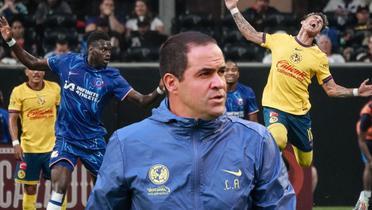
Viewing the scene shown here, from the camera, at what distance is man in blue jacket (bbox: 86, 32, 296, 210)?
13.4 ft

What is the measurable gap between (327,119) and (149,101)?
5668mm

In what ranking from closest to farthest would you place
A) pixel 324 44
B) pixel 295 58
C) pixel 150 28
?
pixel 295 58, pixel 324 44, pixel 150 28

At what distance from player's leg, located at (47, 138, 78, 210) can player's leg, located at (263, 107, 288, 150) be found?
89.0 inches

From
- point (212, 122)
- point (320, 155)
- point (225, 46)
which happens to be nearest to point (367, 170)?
point (320, 155)

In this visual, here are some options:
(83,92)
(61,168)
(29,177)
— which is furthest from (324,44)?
(61,168)

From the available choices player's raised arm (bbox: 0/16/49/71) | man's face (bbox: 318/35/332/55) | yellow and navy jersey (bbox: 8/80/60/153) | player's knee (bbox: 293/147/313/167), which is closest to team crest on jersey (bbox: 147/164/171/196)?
player's raised arm (bbox: 0/16/49/71)

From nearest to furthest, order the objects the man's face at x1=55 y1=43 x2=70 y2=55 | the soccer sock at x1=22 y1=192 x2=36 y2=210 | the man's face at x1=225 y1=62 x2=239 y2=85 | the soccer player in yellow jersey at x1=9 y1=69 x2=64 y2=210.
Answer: the soccer sock at x1=22 y1=192 x2=36 y2=210 < the soccer player in yellow jersey at x1=9 y1=69 x2=64 y2=210 < the man's face at x1=225 y1=62 x2=239 y2=85 < the man's face at x1=55 y1=43 x2=70 y2=55

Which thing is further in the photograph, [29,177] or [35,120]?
[35,120]

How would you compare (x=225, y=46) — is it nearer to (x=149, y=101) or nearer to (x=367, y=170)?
(x=367, y=170)

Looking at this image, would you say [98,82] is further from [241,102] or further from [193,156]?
[193,156]

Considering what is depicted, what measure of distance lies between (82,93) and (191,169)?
6996mm

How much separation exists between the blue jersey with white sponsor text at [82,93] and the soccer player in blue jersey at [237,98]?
3.05 meters

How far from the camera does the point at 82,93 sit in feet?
36.0

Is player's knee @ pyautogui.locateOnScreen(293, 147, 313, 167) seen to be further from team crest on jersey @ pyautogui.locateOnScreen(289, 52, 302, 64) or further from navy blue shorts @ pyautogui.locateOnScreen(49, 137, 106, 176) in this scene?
navy blue shorts @ pyautogui.locateOnScreen(49, 137, 106, 176)
